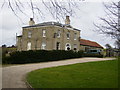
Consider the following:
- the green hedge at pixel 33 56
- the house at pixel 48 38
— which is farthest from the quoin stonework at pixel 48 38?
the green hedge at pixel 33 56

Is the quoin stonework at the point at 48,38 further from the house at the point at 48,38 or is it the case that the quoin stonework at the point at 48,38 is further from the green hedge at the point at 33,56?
the green hedge at the point at 33,56

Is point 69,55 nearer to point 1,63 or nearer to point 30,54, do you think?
point 30,54

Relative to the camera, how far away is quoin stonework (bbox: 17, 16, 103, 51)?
39.4 meters

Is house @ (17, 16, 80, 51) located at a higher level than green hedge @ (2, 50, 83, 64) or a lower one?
higher

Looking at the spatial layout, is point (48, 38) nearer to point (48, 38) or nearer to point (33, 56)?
point (48, 38)

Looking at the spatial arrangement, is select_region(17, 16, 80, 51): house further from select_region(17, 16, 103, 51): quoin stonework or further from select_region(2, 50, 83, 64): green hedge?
select_region(2, 50, 83, 64): green hedge

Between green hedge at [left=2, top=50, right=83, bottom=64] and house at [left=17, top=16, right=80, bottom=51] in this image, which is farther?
house at [left=17, top=16, right=80, bottom=51]

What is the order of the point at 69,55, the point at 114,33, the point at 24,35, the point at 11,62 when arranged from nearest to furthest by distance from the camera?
the point at 114,33, the point at 11,62, the point at 69,55, the point at 24,35

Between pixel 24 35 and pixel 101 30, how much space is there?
31357 mm

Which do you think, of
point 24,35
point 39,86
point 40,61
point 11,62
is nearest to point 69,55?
point 40,61

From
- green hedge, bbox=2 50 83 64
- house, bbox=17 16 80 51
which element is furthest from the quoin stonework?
A: green hedge, bbox=2 50 83 64

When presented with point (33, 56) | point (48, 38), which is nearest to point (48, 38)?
point (48, 38)

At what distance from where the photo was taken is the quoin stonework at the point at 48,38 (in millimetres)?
39406

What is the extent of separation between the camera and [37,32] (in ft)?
138
